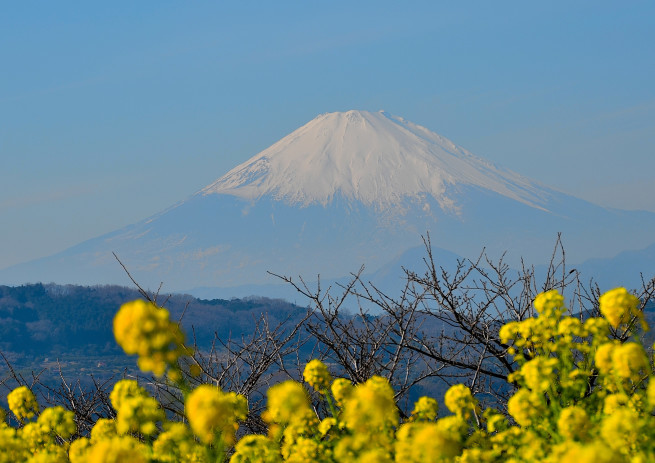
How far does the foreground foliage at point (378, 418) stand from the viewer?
10.2ft

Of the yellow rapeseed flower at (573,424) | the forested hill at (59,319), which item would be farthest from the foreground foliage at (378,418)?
the forested hill at (59,319)

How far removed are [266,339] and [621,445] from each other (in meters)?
5.31

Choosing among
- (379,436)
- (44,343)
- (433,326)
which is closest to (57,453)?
(379,436)

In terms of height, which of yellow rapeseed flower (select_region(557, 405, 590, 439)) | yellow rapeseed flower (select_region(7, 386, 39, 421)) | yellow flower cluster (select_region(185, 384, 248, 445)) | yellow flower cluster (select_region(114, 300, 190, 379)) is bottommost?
yellow rapeseed flower (select_region(7, 386, 39, 421))

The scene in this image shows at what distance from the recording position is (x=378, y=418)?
11.5 feet

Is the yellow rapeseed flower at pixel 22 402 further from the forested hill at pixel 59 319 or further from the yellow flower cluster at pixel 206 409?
the forested hill at pixel 59 319

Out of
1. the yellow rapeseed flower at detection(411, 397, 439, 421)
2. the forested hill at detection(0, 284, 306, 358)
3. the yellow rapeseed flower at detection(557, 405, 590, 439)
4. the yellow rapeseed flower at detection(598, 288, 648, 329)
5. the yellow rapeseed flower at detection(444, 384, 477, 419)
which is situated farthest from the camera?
the forested hill at detection(0, 284, 306, 358)

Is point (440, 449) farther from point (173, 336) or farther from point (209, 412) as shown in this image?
point (173, 336)

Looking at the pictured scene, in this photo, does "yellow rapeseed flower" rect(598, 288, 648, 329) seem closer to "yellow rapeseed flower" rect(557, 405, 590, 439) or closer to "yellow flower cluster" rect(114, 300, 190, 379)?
"yellow rapeseed flower" rect(557, 405, 590, 439)

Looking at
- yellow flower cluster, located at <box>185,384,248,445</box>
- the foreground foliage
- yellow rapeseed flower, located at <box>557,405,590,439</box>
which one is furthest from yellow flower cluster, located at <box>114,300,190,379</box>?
yellow rapeseed flower, located at <box>557,405,590,439</box>

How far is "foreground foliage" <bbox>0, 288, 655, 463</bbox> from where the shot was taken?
3123 millimetres

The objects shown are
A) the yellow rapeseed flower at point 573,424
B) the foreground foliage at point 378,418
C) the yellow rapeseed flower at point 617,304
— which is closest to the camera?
the foreground foliage at point 378,418

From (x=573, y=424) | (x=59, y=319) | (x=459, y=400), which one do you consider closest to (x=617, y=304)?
(x=459, y=400)

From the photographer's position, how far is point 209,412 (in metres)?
3.13
